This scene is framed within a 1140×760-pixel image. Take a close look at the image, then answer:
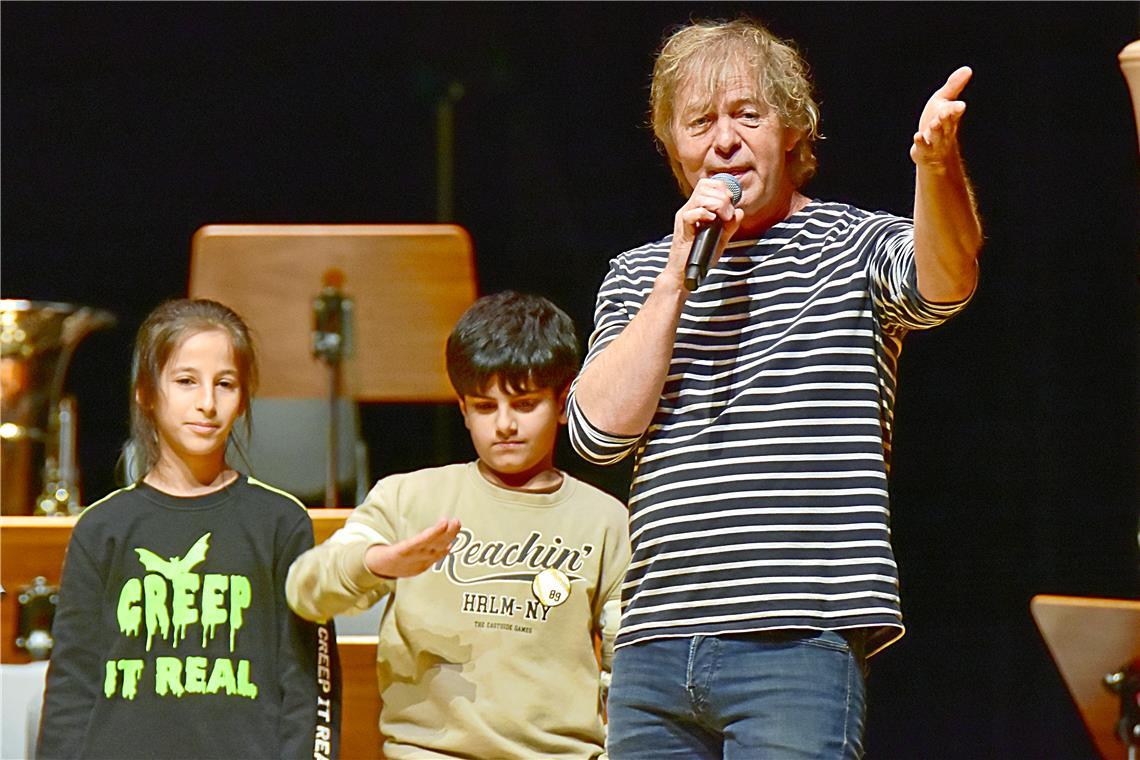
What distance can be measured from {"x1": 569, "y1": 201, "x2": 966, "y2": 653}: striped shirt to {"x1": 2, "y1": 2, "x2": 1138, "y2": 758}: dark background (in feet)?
7.03

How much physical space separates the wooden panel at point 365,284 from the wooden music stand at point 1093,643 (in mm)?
1127

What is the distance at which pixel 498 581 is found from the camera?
208cm

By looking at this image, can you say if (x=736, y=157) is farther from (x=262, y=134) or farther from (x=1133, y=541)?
(x=262, y=134)

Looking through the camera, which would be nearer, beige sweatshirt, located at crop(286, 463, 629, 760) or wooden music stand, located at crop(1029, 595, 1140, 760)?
beige sweatshirt, located at crop(286, 463, 629, 760)

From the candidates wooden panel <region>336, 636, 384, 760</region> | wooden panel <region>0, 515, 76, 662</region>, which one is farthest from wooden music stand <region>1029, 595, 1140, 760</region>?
wooden panel <region>0, 515, 76, 662</region>

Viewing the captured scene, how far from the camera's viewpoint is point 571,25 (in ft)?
13.0

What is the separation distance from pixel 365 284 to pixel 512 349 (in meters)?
0.65

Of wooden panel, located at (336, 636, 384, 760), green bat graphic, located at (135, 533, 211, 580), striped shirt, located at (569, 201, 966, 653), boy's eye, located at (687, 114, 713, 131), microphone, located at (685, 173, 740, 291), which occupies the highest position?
boy's eye, located at (687, 114, 713, 131)

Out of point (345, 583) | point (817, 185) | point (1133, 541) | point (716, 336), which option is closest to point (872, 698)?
point (1133, 541)

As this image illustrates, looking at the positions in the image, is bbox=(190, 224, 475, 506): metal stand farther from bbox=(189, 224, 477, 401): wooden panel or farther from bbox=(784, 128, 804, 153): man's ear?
bbox=(784, 128, 804, 153): man's ear

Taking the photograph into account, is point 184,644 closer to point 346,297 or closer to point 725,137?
point 346,297

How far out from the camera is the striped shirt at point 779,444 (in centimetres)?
141

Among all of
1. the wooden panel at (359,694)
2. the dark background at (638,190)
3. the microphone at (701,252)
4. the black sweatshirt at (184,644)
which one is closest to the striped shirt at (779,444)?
the microphone at (701,252)

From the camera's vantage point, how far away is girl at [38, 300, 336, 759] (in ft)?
6.59
